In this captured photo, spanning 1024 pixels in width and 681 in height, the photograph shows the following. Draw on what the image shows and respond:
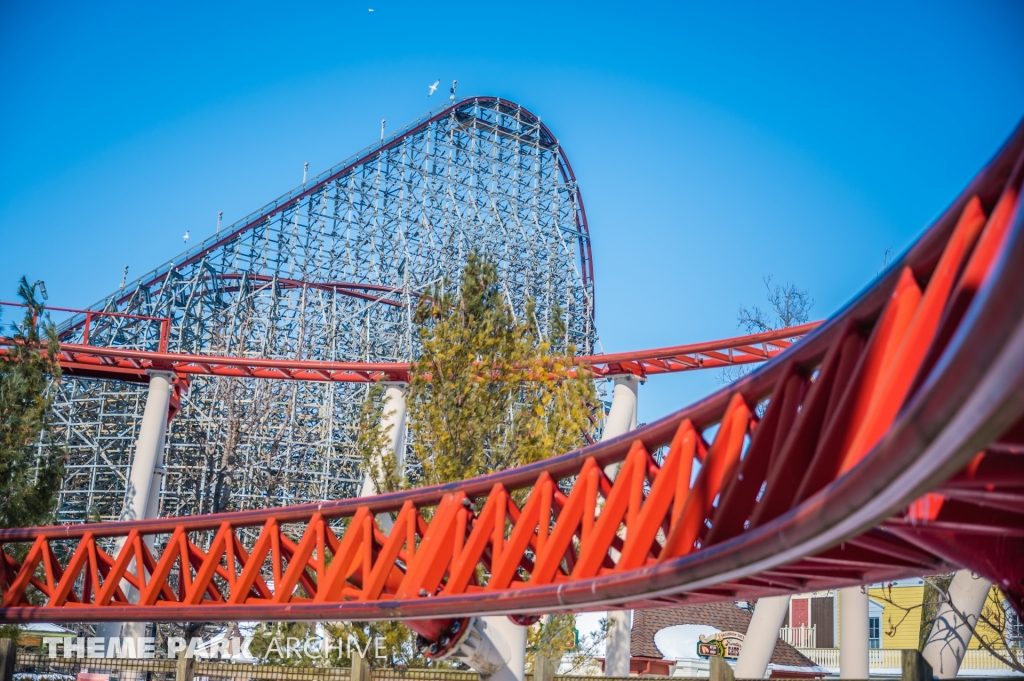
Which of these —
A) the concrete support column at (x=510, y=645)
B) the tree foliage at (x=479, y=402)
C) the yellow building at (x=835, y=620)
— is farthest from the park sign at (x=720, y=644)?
the concrete support column at (x=510, y=645)

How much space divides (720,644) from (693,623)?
2764 millimetres

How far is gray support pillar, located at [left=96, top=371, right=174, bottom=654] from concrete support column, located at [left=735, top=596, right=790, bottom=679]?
321 inches

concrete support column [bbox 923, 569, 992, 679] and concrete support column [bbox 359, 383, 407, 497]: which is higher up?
concrete support column [bbox 359, 383, 407, 497]

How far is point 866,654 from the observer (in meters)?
10.5

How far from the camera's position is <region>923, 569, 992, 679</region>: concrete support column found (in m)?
9.53

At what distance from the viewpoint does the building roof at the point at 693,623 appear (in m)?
18.0

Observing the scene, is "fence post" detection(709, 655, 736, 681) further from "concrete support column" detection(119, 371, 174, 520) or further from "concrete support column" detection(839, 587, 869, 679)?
"concrete support column" detection(119, 371, 174, 520)

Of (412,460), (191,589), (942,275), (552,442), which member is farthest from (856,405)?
(412,460)

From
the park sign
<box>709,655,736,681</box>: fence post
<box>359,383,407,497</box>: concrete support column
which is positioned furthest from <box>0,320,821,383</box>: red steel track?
<box>709,655,736,681</box>: fence post

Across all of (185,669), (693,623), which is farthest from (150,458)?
(693,623)

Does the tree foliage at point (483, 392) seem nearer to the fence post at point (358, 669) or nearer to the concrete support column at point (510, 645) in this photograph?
the concrete support column at point (510, 645)

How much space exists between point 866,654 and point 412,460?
9421mm

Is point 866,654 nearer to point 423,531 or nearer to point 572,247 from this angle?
point 423,531

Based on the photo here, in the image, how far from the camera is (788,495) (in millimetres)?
3863
